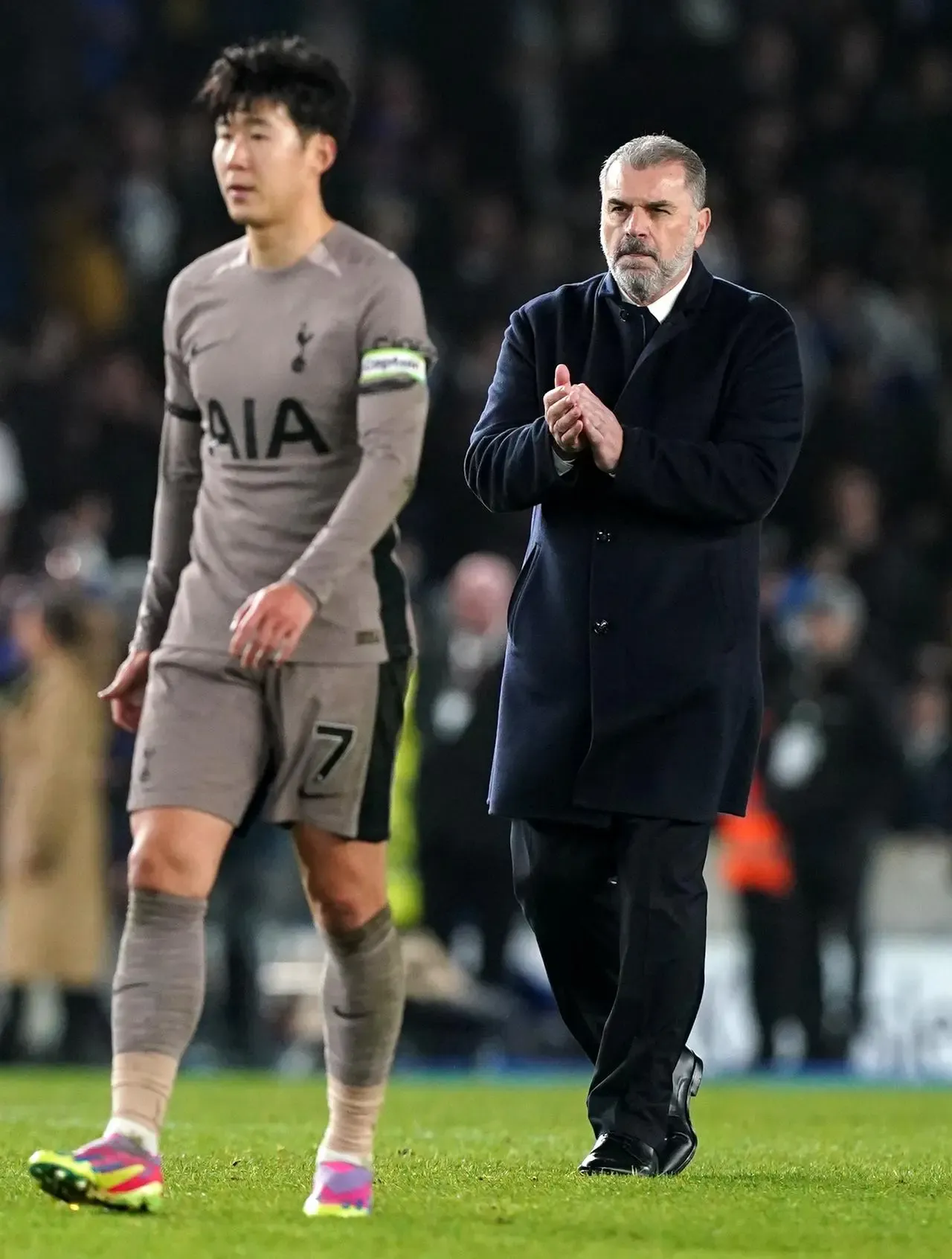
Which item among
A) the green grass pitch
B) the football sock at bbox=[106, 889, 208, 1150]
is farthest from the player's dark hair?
the green grass pitch

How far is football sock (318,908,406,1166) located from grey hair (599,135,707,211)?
5.73ft

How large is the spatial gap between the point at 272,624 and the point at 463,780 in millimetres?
7933

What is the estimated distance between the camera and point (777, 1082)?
1178 cm

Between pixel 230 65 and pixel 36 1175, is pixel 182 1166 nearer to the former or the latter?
pixel 36 1175

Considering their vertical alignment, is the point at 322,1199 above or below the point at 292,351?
below

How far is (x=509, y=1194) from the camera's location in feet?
18.4

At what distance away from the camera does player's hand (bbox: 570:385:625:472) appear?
225 inches

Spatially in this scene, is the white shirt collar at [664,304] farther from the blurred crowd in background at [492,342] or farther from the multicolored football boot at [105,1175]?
the blurred crowd in background at [492,342]

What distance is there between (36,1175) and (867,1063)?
8.55m

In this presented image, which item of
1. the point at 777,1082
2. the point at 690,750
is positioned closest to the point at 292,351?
the point at 690,750

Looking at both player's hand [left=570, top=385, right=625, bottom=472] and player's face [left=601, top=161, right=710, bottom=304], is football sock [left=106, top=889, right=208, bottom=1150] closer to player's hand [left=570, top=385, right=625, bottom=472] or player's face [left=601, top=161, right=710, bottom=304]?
player's hand [left=570, top=385, right=625, bottom=472]

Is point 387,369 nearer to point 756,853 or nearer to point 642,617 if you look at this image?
point 642,617

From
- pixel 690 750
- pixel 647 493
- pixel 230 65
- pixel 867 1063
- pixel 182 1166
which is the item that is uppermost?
pixel 230 65

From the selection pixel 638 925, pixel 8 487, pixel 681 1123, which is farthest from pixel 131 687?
pixel 8 487
